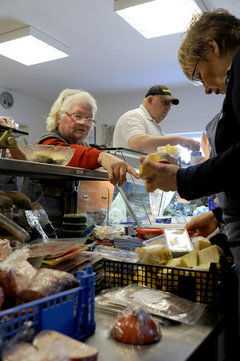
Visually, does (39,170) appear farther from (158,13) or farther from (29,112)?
(29,112)

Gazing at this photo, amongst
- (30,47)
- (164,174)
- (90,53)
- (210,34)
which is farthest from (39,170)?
(90,53)

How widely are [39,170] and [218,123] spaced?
651 millimetres

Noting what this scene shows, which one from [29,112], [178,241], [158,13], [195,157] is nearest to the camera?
[178,241]

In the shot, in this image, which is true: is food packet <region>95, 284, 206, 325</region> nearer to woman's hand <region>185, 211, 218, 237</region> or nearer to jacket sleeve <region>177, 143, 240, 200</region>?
jacket sleeve <region>177, 143, 240, 200</region>

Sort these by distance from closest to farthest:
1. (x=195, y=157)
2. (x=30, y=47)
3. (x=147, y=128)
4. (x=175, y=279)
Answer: (x=175, y=279), (x=195, y=157), (x=147, y=128), (x=30, y=47)

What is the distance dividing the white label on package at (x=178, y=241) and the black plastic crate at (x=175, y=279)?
0.18 m

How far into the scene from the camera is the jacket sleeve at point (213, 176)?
93cm

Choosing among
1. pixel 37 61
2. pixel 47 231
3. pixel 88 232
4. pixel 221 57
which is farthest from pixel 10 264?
pixel 37 61

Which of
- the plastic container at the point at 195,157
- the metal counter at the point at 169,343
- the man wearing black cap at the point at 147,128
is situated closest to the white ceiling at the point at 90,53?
the man wearing black cap at the point at 147,128

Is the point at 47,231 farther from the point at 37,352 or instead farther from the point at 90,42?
the point at 90,42

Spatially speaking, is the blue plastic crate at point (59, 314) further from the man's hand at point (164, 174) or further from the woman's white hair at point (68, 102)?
the woman's white hair at point (68, 102)

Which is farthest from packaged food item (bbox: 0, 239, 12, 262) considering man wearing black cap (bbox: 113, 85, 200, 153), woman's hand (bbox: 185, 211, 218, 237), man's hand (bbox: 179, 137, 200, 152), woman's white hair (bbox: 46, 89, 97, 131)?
man's hand (bbox: 179, 137, 200, 152)

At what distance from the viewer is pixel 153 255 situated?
109 centimetres

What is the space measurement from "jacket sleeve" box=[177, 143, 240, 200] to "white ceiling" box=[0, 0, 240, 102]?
3127 millimetres
